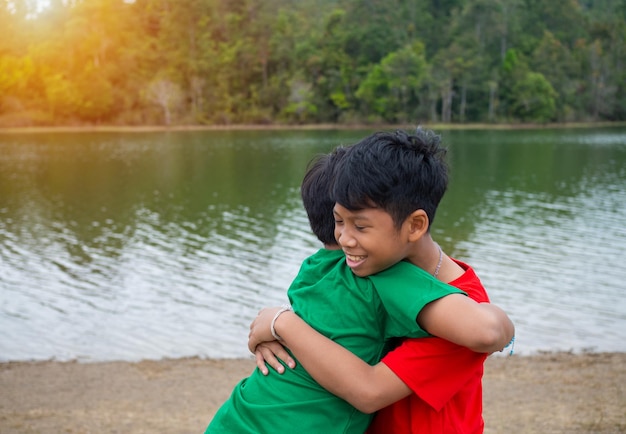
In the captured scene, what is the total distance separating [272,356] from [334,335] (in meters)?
0.17

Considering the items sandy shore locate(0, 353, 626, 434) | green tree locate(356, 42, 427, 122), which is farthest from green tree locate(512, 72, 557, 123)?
sandy shore locate(0, 353, 626, 434)

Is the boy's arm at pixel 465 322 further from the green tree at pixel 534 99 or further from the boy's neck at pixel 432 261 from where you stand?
the green tree at pixel 534 99

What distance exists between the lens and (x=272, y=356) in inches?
59.6

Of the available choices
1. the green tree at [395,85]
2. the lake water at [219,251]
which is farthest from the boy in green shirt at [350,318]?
the green tree at [395,85]

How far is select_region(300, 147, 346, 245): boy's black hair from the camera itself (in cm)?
156

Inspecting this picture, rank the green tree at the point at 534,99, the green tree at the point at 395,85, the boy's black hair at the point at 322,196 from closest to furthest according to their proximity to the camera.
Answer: the boy's black hair at the point at 322,196 < the green tree at the point at 395,85 < the green tree at the point at 534,99

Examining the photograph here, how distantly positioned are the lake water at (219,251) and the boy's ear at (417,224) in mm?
412

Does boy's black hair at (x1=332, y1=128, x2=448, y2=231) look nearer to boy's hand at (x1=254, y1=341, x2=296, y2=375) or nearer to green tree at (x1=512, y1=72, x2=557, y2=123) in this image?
boy's hand at (x1=254, y1=341, x2=296, y2=375)

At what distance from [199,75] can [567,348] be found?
A: 201ft

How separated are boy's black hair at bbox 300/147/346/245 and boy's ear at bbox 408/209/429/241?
220mm

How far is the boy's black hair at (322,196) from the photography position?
156 centimetres

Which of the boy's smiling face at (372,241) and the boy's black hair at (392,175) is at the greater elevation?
the boy's black hair at (392,175)

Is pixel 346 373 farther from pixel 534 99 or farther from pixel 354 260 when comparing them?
pixel 534 99

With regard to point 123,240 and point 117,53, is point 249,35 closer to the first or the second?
point 117,53
